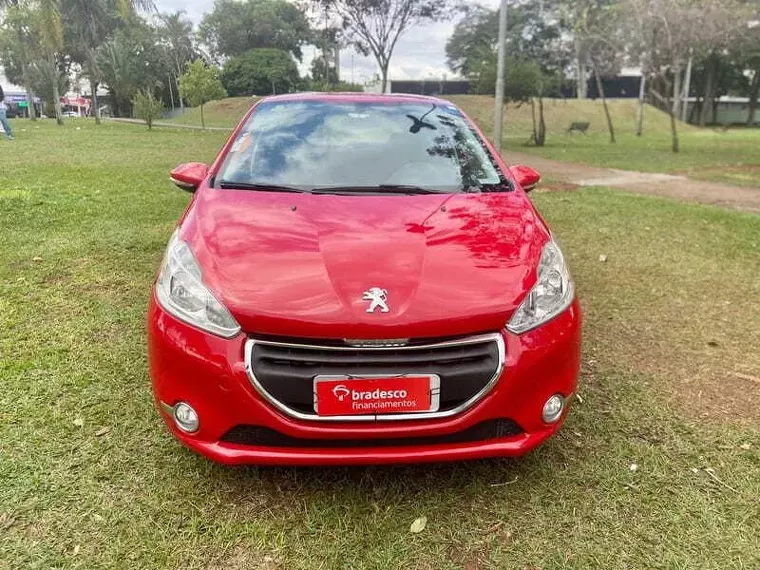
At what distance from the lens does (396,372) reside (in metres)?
1.91

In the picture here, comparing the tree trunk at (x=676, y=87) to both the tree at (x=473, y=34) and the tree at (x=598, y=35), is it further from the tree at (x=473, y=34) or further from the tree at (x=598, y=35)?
the tree at (x=473, y=34)

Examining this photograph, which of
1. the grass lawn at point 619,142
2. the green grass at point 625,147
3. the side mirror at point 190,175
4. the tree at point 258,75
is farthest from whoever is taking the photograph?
the tree at point 258,75

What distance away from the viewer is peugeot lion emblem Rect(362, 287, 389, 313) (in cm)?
194

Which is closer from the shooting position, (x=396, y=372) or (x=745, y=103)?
(x=396, y=372)

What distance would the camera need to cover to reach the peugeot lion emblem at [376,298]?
194 cm

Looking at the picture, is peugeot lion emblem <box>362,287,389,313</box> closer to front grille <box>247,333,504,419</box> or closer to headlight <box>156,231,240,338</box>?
front grille <box>247,333,504,419</box>

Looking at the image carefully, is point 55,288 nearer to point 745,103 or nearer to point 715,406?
point 715,406

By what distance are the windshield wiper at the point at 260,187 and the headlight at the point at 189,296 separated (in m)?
0.48

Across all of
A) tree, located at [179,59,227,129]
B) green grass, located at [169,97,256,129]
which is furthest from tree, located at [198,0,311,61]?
tree, located at [179,59,227,129]

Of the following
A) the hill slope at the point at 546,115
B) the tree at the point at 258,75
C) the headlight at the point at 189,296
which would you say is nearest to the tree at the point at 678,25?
the hill slope at the point at 546,115

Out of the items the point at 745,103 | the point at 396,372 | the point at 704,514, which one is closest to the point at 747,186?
the point at 704,514

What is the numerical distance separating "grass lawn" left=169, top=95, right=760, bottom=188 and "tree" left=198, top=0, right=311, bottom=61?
64.0 ft

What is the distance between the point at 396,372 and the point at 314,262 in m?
0.50

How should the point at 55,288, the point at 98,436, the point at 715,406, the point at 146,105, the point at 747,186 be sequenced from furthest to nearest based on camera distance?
1. the point at 146,105
2. the point at 747,186
3. the point at 55,288
4. the point at 715,406
5. the point at 98,436
